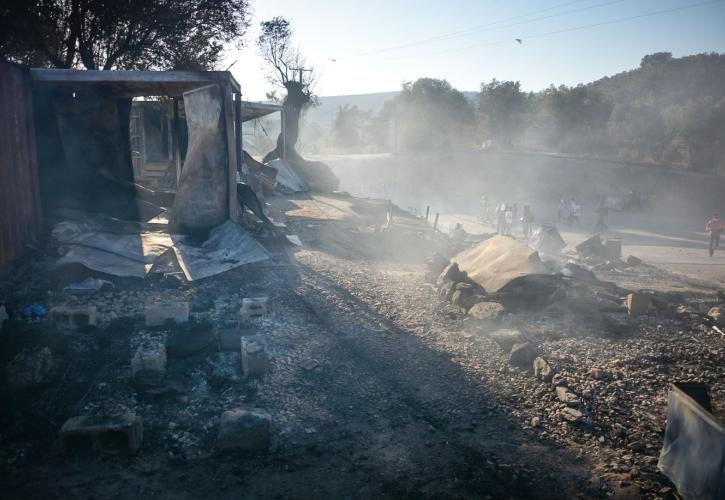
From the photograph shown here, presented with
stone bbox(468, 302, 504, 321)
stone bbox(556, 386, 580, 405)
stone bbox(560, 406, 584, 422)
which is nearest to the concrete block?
stone bbox(468, 302, 504, 321)

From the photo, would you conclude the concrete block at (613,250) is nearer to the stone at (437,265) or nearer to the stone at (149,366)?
the stone at (437,265)

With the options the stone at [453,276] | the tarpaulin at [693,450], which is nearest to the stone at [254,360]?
the tarpaulin at [693,450]

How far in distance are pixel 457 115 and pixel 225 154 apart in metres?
37.7

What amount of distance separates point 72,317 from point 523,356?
4996mm

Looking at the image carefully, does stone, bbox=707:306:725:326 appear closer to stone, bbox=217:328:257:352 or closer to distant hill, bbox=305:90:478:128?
stone, bbox=217:328:257:352

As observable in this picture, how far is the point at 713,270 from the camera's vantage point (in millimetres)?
13953

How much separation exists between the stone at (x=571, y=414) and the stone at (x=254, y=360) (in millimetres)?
2919

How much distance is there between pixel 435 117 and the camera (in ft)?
140

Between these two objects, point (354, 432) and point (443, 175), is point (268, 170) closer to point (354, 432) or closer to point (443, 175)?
point (354, 432)

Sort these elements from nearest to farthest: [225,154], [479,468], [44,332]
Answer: [479,468] < [44,332] < [225,154]

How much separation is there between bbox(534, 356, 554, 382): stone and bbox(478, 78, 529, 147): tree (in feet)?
129

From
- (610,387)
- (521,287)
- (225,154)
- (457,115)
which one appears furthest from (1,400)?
(457,115)

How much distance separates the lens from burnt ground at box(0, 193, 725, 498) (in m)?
3.50

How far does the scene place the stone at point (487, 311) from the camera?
6.52 m
